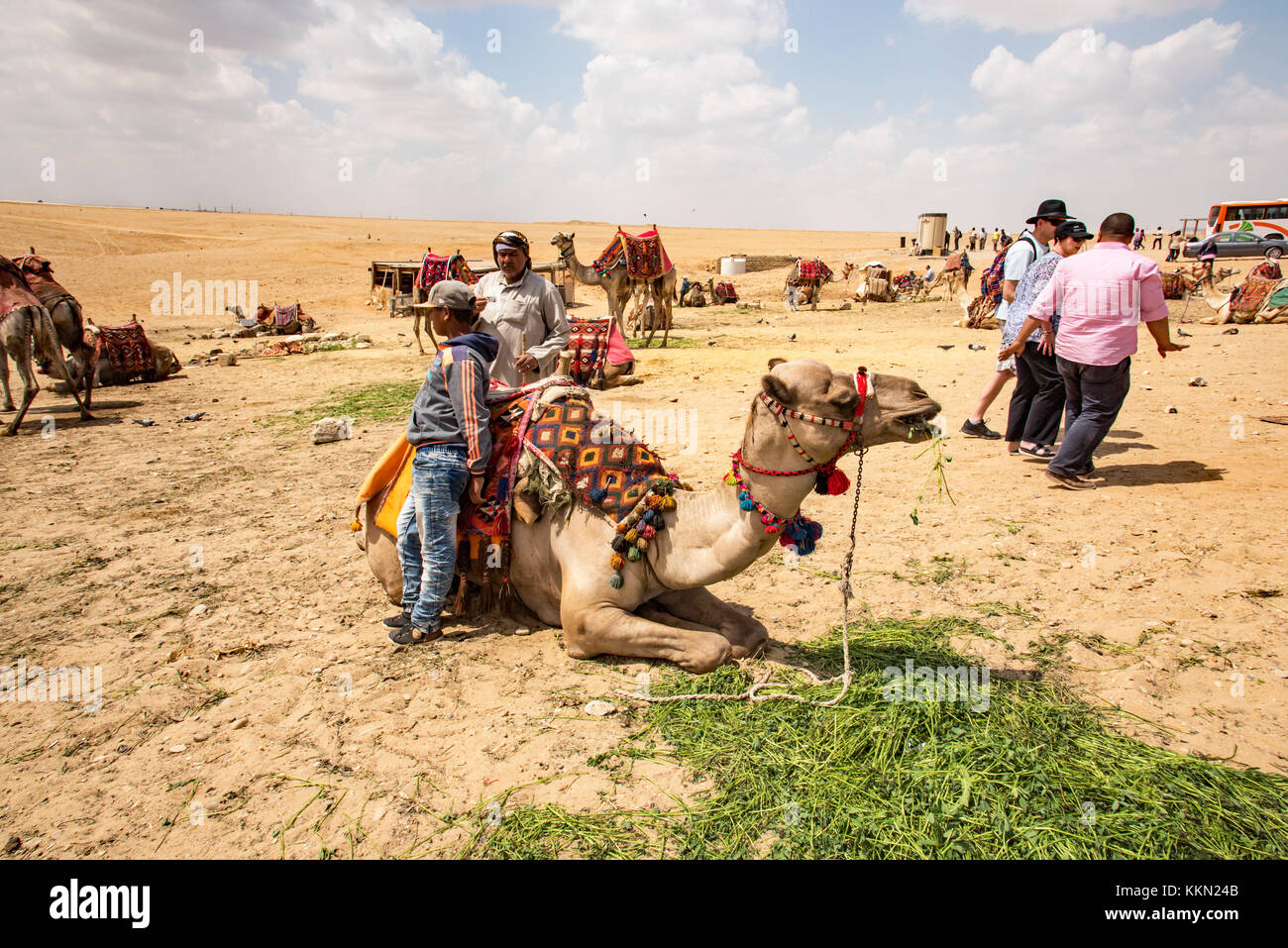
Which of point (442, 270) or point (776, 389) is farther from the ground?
point (442, 270)

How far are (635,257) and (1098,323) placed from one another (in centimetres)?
1216

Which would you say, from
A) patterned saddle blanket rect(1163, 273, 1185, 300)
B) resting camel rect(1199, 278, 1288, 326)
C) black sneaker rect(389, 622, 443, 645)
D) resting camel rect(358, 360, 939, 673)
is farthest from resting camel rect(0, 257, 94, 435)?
patterned saddle blanket rect(1163, 273, 1185, 300)

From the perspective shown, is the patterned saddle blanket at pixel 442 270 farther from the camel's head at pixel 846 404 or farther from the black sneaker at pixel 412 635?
the camel's head at pixel 846 404

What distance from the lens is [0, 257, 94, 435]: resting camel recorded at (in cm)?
1026

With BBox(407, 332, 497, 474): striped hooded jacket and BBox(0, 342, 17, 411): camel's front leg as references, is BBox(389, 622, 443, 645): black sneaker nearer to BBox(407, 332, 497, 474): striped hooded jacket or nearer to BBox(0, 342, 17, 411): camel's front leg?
BBox(407, 332, 497, 474): striped hooded jacket

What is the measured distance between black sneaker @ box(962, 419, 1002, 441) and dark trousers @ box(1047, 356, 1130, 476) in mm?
1650

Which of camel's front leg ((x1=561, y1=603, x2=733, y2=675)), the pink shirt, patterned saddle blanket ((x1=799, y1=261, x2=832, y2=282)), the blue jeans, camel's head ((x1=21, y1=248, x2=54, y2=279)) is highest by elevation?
patterned saddle blanket ((x1=799, y1=261, x2=832, y2=282))

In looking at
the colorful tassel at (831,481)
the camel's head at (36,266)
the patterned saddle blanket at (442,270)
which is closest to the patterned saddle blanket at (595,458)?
the colorful tassel at (831,481)

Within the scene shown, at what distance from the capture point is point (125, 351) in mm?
13773

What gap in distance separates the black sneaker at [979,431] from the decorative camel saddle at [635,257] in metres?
10.2

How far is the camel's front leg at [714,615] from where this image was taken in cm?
414

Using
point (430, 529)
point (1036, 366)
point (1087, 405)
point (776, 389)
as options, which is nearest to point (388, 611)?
point (430, 529)

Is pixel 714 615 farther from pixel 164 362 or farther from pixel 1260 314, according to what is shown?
pixel 1260 314
